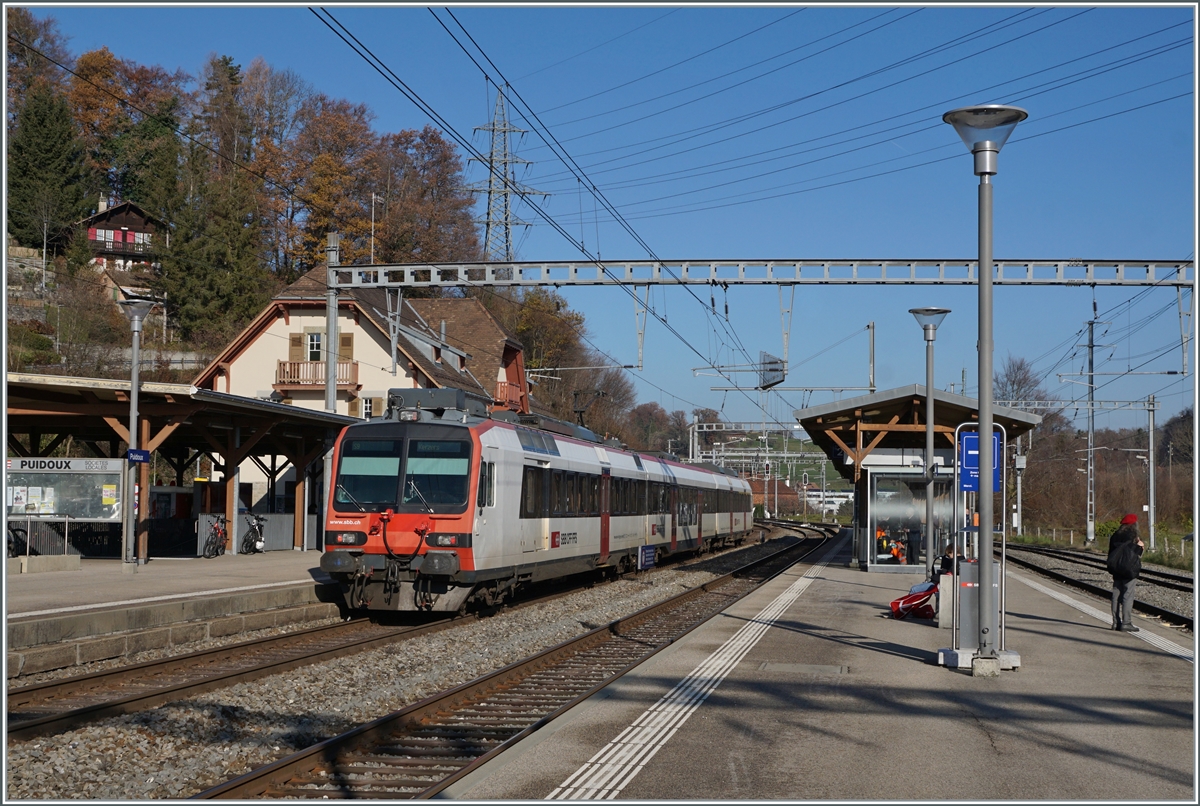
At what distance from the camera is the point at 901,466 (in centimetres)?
2773

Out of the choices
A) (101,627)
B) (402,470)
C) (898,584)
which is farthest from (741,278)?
(101,627)

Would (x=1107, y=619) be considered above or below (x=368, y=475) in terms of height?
below

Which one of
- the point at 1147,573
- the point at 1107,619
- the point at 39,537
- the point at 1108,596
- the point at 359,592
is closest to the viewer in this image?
the point at 359,592

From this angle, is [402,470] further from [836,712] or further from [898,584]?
[898,584]

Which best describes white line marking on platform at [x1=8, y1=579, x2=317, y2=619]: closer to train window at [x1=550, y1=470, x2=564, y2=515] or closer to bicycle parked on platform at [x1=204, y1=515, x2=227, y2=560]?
train window at [x1=550, y1=470, x2=564, y2=515]

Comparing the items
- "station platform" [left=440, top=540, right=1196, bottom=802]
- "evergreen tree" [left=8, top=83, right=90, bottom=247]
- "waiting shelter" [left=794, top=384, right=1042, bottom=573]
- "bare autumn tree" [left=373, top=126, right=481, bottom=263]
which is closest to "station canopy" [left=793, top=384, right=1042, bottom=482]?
"waiting shelter" [left=794, top=384, right=1042, bottom=573]

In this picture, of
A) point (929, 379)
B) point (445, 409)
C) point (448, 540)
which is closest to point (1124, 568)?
point (929, 379)

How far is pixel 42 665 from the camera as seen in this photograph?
1180 cm

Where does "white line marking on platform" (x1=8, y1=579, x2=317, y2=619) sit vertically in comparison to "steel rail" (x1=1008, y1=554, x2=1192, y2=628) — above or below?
above

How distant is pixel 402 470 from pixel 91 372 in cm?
3139

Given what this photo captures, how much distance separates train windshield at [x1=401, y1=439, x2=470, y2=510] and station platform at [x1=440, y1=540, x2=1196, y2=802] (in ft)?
13.0

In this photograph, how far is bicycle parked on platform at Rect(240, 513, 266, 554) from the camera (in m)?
27.6

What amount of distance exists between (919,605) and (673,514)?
14.7m

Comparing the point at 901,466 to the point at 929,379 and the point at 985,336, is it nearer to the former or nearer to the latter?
the point at 929,379
